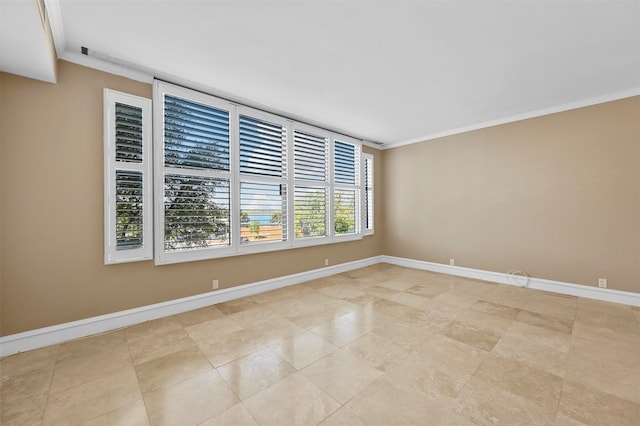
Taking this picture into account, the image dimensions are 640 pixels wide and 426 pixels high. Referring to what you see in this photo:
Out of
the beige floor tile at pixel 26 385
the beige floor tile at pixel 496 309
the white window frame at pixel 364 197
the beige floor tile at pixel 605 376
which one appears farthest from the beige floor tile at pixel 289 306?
the white window frame at pixel 364 197

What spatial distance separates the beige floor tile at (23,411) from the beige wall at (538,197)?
557 centimetres

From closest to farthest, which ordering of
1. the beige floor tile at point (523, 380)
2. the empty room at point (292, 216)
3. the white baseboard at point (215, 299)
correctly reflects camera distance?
the beige floor tile at point (523, 380) → the empty room at point (292, 216) → the white baseboard at point (215, 299)

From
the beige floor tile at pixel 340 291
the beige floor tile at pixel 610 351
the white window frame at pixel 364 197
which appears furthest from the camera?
the white window frame at pixel 364 197

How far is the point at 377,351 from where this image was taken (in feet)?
7.66

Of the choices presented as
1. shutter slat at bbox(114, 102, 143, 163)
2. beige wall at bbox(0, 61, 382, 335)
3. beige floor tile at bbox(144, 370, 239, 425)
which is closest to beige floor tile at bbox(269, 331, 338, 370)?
beige floor tile at bbox(144, 370, 239, 425)

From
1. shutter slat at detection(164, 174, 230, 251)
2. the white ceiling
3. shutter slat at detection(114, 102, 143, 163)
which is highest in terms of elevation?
the white ceiling

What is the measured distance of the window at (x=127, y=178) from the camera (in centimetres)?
271

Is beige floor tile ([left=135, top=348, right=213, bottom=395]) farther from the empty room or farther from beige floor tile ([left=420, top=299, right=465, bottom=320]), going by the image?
beige floor tile ([left=420, top=299, right=465, bottom=320])

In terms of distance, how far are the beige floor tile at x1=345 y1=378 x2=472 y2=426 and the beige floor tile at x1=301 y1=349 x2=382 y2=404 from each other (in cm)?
7

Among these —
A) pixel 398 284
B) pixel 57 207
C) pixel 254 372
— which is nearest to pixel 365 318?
pixel 254 372

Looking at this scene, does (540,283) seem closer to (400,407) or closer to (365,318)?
(365,318)

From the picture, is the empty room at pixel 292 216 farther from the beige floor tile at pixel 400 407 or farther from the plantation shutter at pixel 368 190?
the plantation shutter at pixel 368 190

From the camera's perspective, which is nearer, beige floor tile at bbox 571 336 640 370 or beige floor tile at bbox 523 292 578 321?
beige floor tile at bbox 571 336 640 370

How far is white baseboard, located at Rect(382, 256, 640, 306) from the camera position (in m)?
3.46
